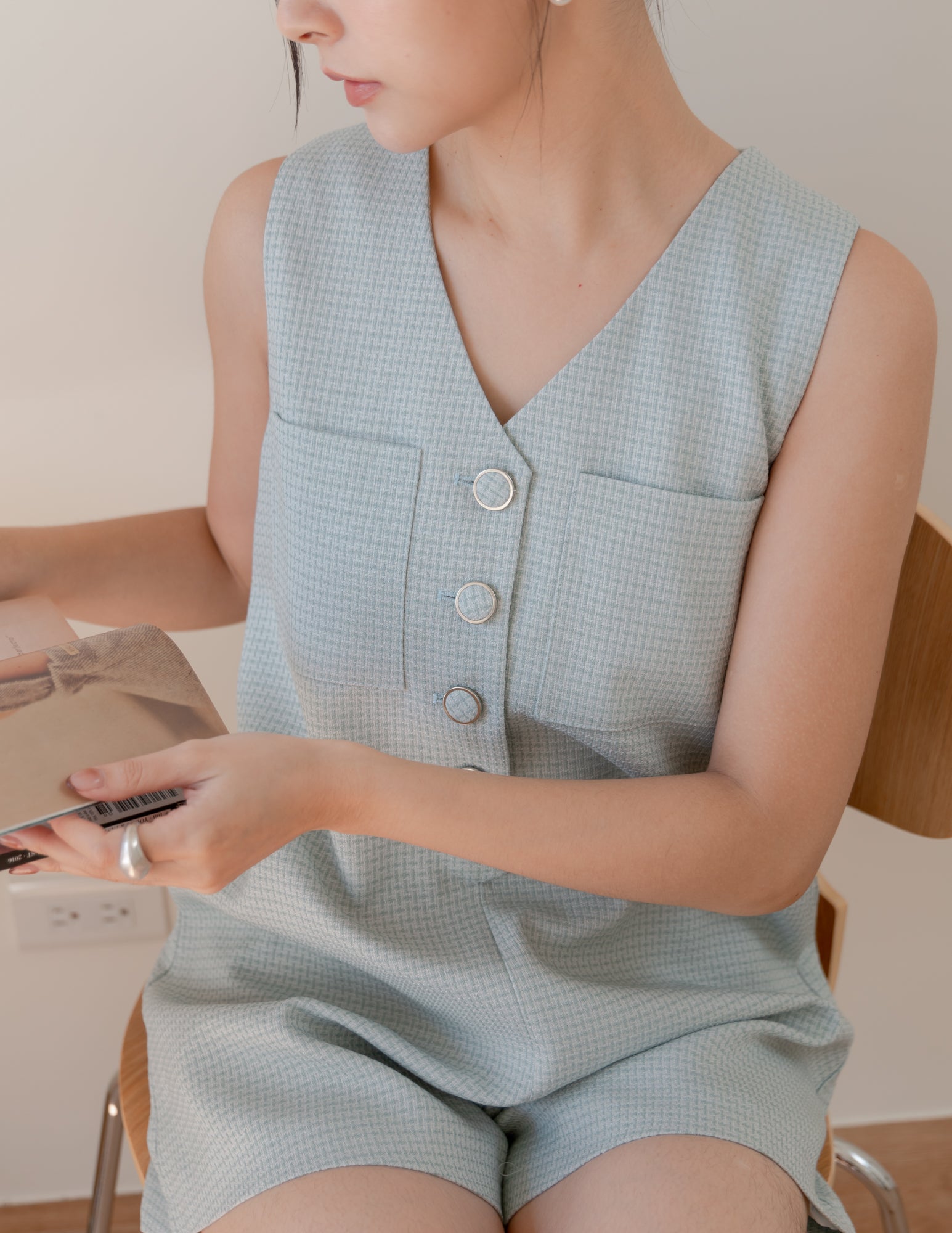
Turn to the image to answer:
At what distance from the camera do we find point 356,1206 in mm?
707

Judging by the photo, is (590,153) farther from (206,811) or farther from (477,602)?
(206,811)

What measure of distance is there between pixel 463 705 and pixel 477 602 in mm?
79

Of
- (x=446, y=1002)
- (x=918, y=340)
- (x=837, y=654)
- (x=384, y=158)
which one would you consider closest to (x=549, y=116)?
(x=384, y=158)

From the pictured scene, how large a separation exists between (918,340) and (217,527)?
1.93 ft

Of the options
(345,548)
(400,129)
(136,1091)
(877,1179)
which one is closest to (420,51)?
(400,129)

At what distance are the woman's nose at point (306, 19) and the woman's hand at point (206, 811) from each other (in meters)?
0.43

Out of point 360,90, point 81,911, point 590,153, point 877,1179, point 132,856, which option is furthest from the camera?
point 81,911

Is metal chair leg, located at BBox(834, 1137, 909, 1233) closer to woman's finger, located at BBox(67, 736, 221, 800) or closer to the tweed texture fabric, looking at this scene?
the tweed texture fabric

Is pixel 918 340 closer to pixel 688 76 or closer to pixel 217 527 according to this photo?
pixel 688 76

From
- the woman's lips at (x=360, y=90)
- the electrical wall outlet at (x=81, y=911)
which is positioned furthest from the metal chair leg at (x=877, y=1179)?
the woman's lips at (x=360, y=90)

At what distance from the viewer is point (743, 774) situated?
83 centimetres

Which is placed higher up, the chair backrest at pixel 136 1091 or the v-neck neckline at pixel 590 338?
the v-neck neckline at pixel 590 338

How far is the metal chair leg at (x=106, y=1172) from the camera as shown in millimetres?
1030

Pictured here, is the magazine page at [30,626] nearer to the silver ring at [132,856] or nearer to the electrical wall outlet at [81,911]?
the silver ring at [132,856]
